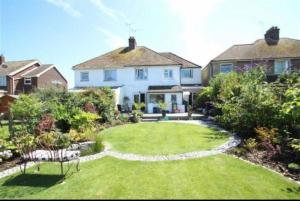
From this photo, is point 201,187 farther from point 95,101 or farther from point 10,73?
point 10,73

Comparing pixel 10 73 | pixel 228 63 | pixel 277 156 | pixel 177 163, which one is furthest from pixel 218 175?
pixel 10 73

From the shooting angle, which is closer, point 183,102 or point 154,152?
point 154,152

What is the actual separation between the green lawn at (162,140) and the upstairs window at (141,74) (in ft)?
61.0

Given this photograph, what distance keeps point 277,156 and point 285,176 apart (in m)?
2.31

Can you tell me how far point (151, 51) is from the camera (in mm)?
42781

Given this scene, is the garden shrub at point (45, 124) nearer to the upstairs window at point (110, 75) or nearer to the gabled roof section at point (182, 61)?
the upstairs window at point (110, 75)

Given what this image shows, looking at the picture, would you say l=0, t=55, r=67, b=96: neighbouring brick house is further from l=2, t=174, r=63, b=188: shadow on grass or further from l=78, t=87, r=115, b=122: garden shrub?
l=2, t=174, r=63, b=188: shadow on grass

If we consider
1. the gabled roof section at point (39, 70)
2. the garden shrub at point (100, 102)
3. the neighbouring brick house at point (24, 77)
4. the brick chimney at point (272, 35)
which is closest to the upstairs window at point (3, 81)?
the neighbouring brick house at point (24, 77)

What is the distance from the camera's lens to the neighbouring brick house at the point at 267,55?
38.2 meters

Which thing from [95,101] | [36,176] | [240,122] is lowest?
[36,176]

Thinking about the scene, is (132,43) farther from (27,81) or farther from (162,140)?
(162,140)

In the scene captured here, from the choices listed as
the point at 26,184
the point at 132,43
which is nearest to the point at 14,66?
the point at 132,43

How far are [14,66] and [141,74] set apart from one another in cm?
2746

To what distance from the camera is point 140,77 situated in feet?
131
